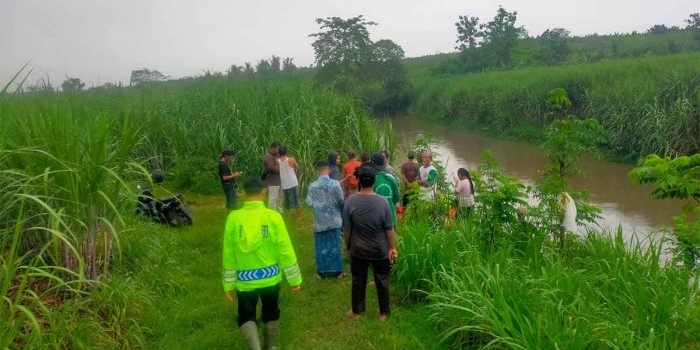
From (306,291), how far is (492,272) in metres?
2.09

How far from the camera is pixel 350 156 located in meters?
8.23

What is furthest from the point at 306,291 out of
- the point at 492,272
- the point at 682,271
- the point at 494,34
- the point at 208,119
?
the point at 494,34

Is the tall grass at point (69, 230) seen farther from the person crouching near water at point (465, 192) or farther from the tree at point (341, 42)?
the tree at point (341, 42)

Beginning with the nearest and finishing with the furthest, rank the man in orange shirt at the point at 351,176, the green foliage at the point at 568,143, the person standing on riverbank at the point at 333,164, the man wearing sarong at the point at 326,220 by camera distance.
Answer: the green foliage at the point at 568,143 < the man wearing sarong at the point at 326,220 < the man in orange shirt at the point at 351,176 < the person standing on riverbank at the point at 333,164

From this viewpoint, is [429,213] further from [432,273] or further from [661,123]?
[661,123]

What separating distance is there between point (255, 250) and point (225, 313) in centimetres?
157

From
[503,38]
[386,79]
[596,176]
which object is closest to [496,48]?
[503,38]

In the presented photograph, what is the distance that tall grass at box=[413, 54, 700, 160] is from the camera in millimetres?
15336

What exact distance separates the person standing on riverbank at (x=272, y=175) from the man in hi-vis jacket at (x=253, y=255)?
5.19m

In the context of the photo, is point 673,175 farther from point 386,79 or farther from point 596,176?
point 386,79

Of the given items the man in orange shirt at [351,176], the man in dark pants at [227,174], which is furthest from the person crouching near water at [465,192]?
the man in dark pants at [227,174]

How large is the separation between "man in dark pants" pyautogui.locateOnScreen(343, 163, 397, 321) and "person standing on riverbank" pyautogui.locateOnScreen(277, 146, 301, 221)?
14.0ft

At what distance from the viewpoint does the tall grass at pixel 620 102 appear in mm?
15336

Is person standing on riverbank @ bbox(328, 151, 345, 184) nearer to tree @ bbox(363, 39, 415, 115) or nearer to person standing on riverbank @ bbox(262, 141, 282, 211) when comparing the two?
person standing on riverbank @ bbox(262, 141, 282, 211)
